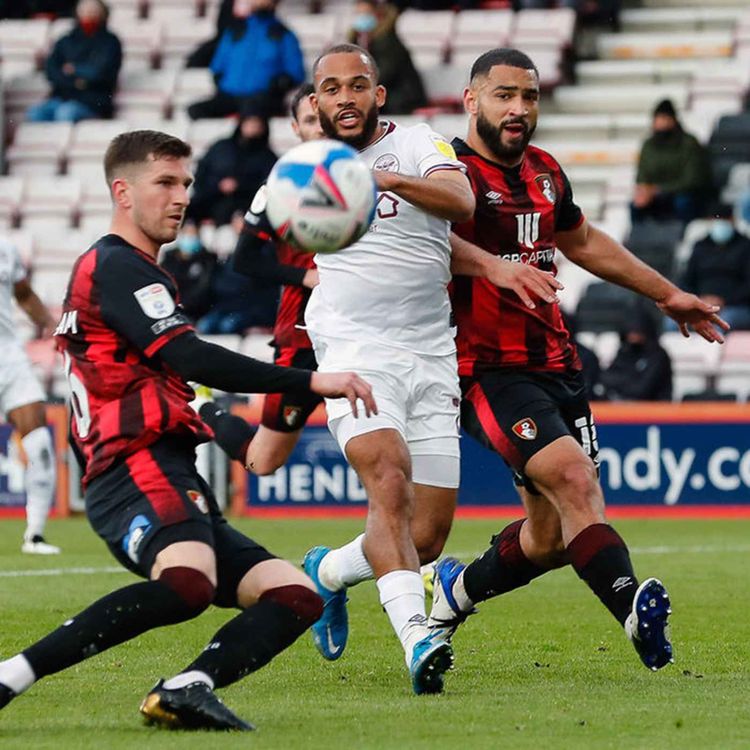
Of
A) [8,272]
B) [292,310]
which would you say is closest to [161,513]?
[292,310]

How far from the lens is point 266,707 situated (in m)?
6.55

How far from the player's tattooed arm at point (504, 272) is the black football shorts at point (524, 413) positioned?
1.23 ft

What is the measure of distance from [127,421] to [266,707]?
1118 millimetres

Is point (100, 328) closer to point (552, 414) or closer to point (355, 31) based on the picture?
point (552, 414)

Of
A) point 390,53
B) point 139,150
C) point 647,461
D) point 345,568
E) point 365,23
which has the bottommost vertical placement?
point 647,461

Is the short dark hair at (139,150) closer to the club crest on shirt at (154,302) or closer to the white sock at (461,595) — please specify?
the club crest on shirt at (154,302)

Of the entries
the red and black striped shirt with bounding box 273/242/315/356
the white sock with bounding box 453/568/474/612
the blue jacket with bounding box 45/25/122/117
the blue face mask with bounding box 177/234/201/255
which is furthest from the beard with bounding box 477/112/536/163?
the blue jacket with bounding box 45/25/122/117

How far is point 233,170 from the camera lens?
20.3 meters

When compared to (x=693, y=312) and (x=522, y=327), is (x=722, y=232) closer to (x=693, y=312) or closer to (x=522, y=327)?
(x=693, y=312)

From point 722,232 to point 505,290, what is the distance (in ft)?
35.1

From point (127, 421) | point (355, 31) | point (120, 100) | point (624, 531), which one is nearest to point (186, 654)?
point (127, 421)

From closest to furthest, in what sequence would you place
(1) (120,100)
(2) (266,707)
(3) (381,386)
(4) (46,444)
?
(2) (266,707) → (3) (381,386) → (4) (46,444) → (1) (120,100)

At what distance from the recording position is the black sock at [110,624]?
5891 millimetres

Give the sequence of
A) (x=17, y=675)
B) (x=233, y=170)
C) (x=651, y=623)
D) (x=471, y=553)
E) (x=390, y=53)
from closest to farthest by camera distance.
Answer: (x=17, y=675) < (x=651, y=623) < (x=471, y=553) < (x=233, y=170) < (x=390, y=53)
